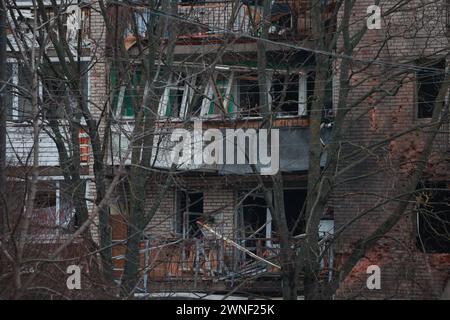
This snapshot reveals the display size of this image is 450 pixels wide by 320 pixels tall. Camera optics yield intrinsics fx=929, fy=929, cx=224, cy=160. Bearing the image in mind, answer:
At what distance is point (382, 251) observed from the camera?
1741 cm

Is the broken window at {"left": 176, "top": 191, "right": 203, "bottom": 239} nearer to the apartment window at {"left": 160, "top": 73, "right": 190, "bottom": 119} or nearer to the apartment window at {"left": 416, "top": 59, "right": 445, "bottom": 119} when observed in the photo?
the apartment window at {"left": 160, "top": 73, "right": 190, "bottom": 119}

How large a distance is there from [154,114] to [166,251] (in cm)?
376

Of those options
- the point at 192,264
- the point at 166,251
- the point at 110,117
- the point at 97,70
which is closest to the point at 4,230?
the point at 110,117

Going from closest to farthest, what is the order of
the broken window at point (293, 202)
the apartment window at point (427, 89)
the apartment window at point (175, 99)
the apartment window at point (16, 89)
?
the apartment window at point (16, 89) < the apartment window at point (175, 99) < the apartment window at point (427, 89) < the broken window at point (293, 202)

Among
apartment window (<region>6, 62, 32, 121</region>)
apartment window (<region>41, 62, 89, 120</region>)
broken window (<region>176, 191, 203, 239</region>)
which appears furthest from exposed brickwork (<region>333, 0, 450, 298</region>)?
apartment window (<region>6, 62, 32, 121</region>)

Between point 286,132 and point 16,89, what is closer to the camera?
point 16,89

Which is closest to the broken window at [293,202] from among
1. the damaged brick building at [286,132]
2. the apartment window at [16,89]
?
the damaged brick building at [286,132]

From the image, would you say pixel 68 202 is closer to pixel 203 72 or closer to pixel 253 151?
pixel 203 72

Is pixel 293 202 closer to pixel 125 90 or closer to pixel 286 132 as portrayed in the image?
pixel 286 132

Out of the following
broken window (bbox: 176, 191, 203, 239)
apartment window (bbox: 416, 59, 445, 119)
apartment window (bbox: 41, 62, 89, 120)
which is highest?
apartment window (bbox: 416, 59, 445, 119)

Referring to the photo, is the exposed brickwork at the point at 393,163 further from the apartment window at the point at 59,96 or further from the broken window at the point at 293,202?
the apartment window at the point at 59,96

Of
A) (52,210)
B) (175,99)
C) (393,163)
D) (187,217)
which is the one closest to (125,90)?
(175,99)
